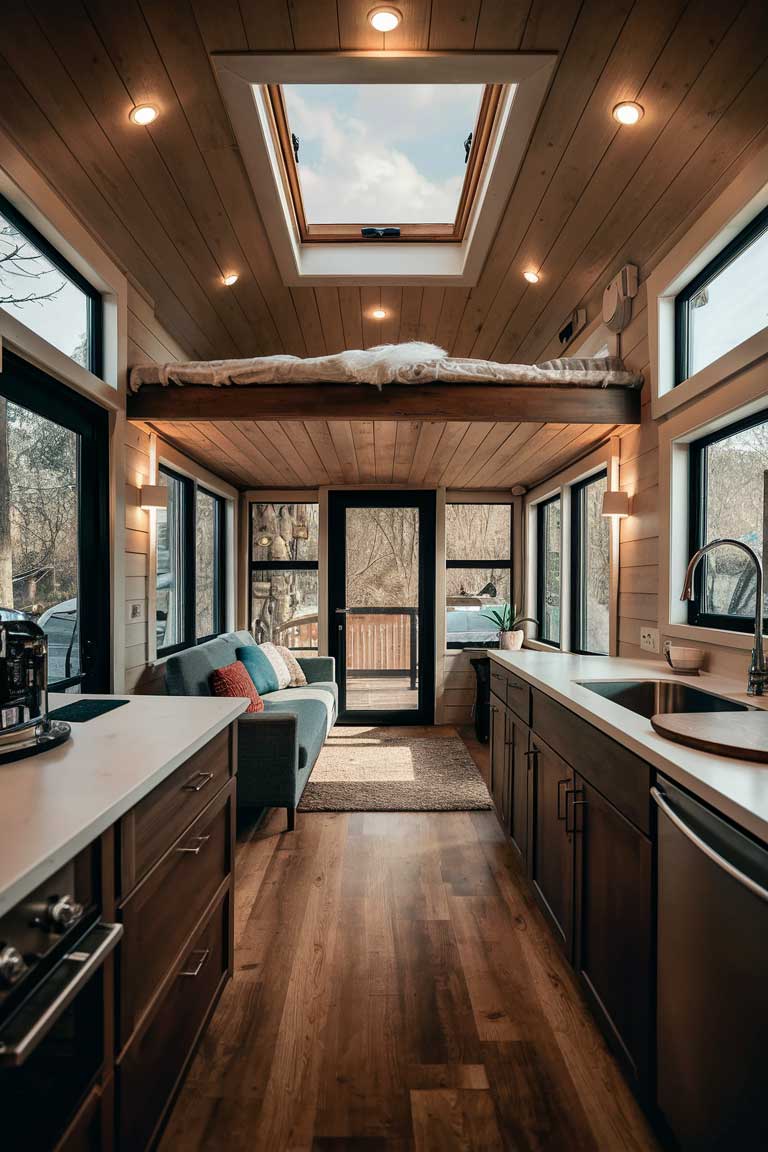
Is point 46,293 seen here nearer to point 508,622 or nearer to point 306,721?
point 306,721

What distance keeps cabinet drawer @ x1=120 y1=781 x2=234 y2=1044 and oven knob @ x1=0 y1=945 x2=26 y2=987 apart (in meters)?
0.34

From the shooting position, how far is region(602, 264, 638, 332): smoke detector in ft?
9.33

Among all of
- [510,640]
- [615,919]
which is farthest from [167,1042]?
[510,640]

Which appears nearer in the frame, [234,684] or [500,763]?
[500,763]

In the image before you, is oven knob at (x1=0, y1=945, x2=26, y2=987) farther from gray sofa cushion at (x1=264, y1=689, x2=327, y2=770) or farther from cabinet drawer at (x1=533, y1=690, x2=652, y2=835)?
gray sofa cushion at (x1=264, y1=689, x2=327, y2=770)

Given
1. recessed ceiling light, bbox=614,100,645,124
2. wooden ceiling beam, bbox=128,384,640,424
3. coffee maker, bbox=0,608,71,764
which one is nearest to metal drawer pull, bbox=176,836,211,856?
coffee maker, bbox=0,608,71,764

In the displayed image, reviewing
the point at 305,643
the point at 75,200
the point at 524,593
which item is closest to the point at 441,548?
the point at 524,593

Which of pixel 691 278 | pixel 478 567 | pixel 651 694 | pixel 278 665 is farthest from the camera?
pixel 478 567

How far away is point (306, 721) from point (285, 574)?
2218 mm

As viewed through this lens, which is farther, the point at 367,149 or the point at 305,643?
the point at 305,643

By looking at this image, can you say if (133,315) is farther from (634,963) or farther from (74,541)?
(634,963)

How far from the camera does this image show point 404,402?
2.98 meters

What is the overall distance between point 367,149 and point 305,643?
372 centimetres

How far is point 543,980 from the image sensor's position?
6.32ft
